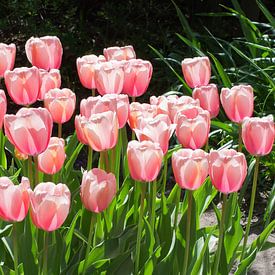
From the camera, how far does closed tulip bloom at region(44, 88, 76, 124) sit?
2.15m

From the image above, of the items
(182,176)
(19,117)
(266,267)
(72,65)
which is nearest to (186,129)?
(182,176)

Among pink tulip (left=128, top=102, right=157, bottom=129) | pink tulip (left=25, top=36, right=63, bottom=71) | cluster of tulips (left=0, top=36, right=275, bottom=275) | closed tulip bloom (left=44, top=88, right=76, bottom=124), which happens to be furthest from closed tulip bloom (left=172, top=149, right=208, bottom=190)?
pink tulip (left=25, top=36, right=63, bottom=71)

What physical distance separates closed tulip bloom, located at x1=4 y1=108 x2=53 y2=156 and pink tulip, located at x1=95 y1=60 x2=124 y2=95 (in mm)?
387

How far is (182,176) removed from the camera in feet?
5.95

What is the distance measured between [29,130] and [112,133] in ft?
0.67

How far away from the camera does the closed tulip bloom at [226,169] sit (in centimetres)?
182

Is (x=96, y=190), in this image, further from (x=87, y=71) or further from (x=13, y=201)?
(x=87, y=71)

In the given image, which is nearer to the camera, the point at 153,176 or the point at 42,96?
the point at 153,176

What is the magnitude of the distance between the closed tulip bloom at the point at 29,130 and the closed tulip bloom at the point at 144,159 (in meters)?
0.22

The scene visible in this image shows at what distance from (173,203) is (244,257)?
286mm

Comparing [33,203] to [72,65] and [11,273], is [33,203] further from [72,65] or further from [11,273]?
[72,65]

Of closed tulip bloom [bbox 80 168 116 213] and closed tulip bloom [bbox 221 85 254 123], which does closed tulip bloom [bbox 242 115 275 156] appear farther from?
closed tulip bloom [bbox 80 168 116 213]

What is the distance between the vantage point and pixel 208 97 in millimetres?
2242

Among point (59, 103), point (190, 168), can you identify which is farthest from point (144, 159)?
point (59, 103)
